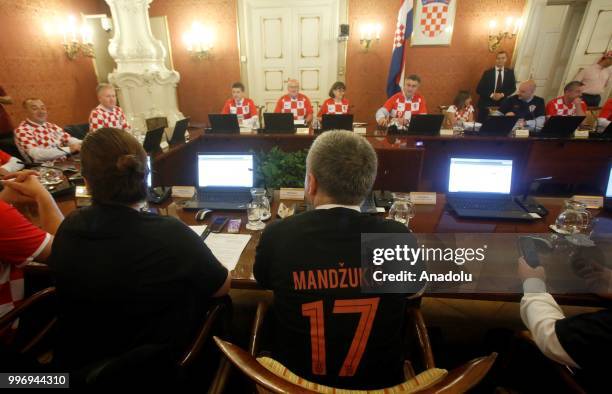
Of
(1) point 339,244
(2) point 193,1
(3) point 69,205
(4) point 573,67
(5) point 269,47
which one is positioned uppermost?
(2) point 193,1

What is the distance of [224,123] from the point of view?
374cm

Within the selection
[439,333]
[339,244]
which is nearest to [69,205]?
[339,244]

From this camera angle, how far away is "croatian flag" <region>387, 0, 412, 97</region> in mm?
4914

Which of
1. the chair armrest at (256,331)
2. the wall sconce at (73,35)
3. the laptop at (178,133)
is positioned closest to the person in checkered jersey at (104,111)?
the laptop at (178,133)

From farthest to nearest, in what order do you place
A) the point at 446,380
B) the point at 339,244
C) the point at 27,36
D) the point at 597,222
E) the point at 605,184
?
1. the point at 27,36
2. the point at 605,184
3. the point at 597,222
4. the point at 339,244
5. the point at 446,380

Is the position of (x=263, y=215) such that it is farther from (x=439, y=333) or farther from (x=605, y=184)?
(x=605, y=184)

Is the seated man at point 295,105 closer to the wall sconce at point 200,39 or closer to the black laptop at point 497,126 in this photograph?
the wall sconce at point 200,39

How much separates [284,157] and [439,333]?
1.38m

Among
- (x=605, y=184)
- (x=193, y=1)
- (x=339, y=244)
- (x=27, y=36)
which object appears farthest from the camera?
(x=193, y=1)

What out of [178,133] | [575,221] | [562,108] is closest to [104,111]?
[178,133]

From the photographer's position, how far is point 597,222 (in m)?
1.59

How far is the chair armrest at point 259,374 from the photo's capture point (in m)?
0.60

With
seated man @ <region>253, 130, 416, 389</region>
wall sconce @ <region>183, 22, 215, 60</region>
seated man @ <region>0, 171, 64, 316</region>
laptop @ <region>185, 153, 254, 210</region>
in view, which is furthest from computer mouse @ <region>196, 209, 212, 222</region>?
wall sconce @ <region>183, 22, 215, 60</region>

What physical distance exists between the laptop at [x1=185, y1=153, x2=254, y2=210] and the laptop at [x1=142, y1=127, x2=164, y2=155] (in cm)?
106
